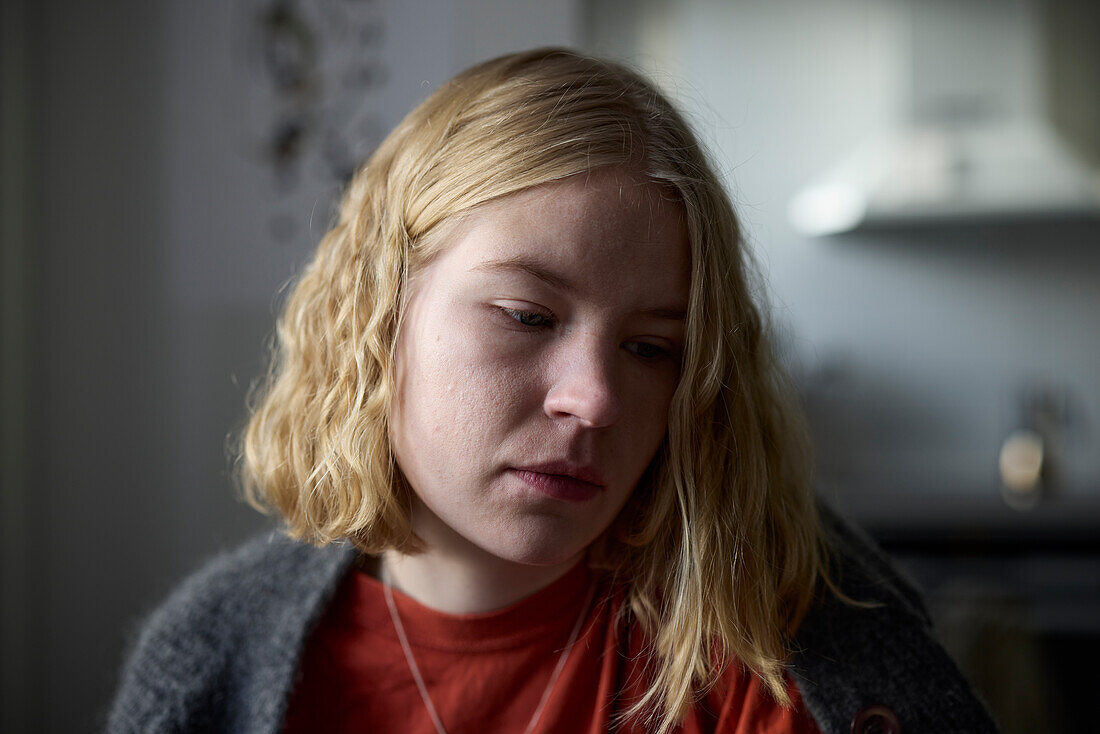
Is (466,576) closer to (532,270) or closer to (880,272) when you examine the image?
(532,270)

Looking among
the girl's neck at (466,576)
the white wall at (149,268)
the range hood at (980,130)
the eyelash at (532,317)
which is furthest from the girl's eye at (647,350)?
the range hood at (980,130)

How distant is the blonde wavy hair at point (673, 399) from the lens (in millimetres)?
590

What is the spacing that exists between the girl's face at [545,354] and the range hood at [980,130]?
1.59 m

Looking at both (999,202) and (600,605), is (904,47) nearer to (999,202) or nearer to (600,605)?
(999,202)

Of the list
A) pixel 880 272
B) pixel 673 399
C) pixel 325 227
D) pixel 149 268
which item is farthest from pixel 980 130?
pixel 149 268

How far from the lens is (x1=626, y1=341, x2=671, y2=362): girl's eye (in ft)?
1.91

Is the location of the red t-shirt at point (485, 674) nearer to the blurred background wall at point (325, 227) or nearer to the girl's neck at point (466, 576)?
the girl's neck at point (466, 576)

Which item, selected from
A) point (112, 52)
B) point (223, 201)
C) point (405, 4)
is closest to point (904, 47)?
point (405, 4)

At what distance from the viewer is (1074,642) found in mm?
1667

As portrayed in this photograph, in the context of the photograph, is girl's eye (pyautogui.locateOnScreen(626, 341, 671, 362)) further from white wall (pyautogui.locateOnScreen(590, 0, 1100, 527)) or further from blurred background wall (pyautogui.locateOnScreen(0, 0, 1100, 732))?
white wall (pyautogui.locateOnScreen(590, 0, 1100, 527))

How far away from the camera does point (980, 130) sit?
2.03 metres

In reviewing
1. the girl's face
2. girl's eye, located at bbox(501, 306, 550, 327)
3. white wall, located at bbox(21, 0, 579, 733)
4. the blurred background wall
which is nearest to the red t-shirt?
the girl's face

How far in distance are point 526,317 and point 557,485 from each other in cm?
11

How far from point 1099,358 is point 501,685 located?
2051 millimetres
